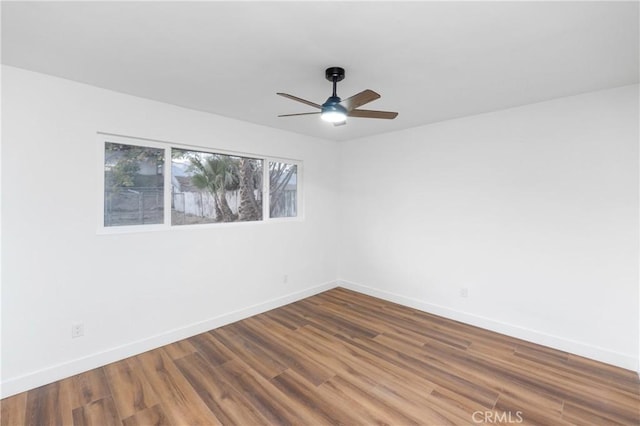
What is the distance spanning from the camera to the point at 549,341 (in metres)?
2.92

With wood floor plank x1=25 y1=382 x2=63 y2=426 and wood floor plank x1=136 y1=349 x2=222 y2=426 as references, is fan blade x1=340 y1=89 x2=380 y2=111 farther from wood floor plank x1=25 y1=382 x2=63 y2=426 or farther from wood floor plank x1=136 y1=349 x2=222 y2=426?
wood floor plank x1=25 y1=382 x2=63 y2=426

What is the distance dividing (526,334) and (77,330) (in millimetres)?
4341

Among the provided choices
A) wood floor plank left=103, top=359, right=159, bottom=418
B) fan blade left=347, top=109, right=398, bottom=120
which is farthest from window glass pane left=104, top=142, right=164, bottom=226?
fan blade left=347, top=109, right=398, bottom=120

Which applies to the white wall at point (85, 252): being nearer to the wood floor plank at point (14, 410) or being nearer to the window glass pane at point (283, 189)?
the wood floor plank at point (14, 410)

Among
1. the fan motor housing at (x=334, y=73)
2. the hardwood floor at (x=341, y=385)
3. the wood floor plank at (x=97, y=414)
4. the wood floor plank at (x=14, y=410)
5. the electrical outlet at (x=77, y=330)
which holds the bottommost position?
the wood floor plank at (x=97, y=414)

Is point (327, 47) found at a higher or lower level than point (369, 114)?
higher

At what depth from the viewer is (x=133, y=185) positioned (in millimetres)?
2859

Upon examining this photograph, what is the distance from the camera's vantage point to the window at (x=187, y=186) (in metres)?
2.76

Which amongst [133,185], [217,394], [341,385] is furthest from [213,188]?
[341,385]

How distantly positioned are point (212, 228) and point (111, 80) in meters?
1.69

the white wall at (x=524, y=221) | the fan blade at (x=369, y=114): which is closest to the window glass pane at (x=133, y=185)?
the fan blade at (x=369, y=114)

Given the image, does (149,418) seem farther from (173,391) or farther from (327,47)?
(327,47)

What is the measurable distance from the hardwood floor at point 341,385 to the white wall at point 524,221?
1.22ft

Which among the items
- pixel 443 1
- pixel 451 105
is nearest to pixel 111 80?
pixel 443 1
